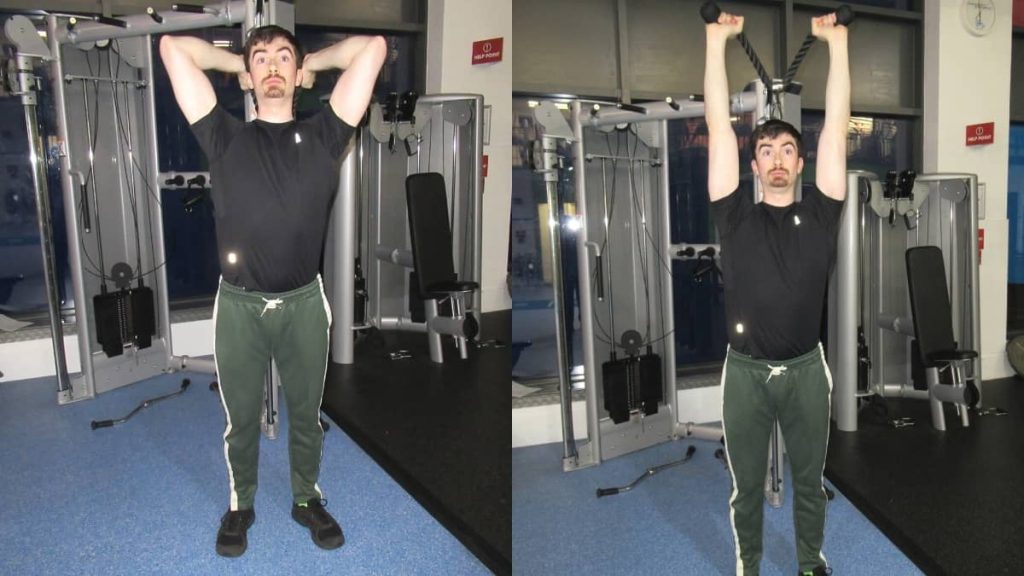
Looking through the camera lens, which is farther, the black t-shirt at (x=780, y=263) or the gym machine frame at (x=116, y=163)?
the gym machine frame at (x=116, y=163)

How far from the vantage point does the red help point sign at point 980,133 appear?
5.29m

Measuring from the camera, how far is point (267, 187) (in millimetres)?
2264

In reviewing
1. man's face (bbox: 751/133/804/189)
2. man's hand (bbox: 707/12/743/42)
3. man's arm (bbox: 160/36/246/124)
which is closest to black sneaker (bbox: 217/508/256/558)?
man's arm (bbox: 160/36/246/124)

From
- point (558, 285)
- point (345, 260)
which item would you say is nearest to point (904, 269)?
point (558, 285)

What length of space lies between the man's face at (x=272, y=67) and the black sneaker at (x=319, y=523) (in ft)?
4.25

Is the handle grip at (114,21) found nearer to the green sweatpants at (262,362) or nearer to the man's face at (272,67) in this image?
the man's face at (272,67)

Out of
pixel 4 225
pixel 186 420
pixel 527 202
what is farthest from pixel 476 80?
pixel 4 225

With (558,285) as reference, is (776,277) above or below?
above

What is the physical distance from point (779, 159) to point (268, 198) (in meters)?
1.43

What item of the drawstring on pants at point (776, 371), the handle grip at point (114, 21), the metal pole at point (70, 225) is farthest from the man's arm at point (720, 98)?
the metal pole at point (70, 225)

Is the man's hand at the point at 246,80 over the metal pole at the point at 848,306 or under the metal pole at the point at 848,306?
over

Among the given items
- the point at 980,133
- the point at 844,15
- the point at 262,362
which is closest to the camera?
the point at 844,15

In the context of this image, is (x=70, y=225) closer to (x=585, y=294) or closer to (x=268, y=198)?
(x=268, y=198)

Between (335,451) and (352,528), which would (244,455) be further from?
(335,451)
